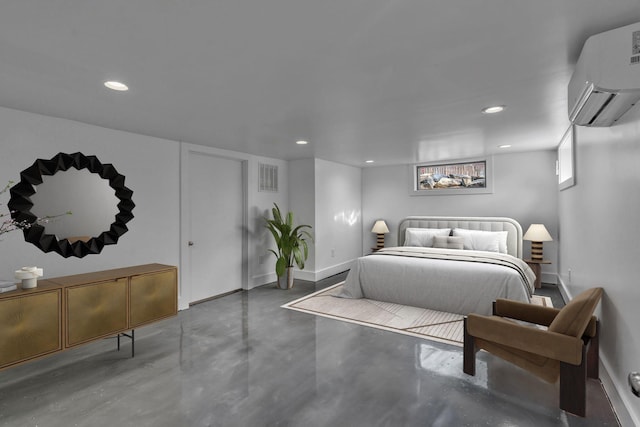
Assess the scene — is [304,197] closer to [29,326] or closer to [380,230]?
[380,230]

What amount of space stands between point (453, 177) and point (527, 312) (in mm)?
3887

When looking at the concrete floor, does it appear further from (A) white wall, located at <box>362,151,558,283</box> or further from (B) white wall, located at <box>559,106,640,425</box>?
(A) white wall, located at <box>362,151,558,283</box>

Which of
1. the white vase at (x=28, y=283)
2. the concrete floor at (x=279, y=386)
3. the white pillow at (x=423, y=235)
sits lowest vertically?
the concrete floor at (x=279, y=386)

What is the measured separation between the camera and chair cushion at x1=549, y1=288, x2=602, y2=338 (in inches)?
83.0

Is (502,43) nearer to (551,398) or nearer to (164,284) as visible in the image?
(551,398)

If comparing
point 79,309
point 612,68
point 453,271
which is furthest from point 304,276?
point 612,68

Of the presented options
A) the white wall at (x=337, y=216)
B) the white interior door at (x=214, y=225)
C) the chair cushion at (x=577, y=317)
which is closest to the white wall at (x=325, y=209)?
the white wall at (x=337, y=216)

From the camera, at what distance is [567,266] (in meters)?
4.29

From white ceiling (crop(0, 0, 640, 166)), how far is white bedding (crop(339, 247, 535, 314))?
170 cm

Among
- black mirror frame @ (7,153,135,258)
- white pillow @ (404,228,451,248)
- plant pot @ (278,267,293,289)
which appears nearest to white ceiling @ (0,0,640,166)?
black mirror frame @ (7,153,135,258)

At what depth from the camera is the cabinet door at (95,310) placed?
266 cm

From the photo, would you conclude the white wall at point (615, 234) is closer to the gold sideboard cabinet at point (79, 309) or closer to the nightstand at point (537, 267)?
the nightstand at point (537, 267)

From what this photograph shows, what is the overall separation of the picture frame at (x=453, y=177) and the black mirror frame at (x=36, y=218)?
16.7 feet

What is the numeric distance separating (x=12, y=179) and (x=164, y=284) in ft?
5.26
